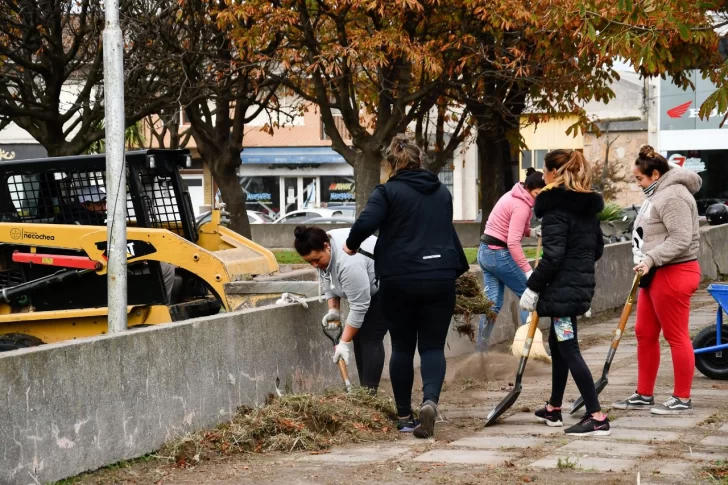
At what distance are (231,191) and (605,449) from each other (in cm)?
1475

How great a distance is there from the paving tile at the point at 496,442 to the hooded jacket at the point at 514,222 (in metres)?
3.21

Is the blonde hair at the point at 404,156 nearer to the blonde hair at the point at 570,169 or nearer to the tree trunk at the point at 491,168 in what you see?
the blonde hair at the point at 570,169

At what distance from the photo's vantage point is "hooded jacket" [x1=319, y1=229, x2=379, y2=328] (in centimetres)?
753

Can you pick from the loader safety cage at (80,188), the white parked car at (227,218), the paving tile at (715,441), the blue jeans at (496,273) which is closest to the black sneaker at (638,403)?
the paving tile at (715,441)

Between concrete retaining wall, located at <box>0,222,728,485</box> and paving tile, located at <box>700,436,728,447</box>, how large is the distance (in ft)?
9.33

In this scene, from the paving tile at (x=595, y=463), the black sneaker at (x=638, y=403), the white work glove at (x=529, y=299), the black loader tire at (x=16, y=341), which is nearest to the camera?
the paving tile at (x=595, y=463)

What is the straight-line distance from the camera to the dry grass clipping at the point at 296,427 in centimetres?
673

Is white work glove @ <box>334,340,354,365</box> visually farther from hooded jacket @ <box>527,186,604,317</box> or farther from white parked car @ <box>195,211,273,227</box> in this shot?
white parked car @ <box>195,211,273,227</box>

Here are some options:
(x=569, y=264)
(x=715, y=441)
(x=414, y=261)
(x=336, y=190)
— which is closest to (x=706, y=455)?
(x=715, y=441)

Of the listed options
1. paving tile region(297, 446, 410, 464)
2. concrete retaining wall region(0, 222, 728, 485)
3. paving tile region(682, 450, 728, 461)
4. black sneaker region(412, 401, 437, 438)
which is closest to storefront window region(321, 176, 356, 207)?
concrete retaining wall region(0, 222, 728, 485)

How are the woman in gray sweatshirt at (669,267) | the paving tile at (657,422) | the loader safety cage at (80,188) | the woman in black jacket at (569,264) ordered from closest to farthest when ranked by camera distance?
the woman in black jacket at (569,264) < the paving tile at (657,422) < the woman in gray sweatshirt at (669,267) < the loader safety cage at (80,188)

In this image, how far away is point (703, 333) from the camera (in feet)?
30.7

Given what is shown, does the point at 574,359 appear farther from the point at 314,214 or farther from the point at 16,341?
the point at 314,214

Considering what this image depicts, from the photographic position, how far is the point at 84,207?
10805 millimetres
